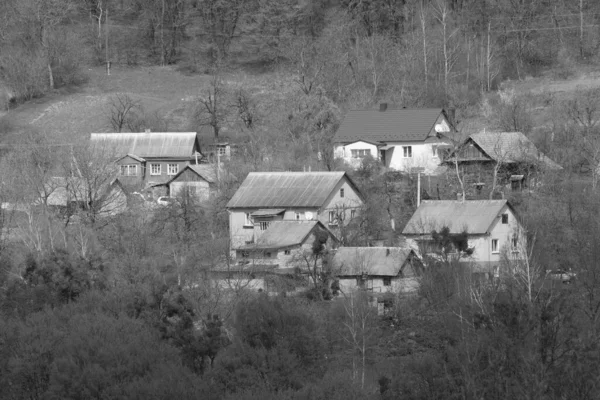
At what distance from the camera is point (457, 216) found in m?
32.5

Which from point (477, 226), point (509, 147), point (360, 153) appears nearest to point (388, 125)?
point (360, 153)

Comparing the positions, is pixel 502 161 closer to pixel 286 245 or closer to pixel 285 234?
pixel 285 234

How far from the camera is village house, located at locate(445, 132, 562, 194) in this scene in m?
35.8

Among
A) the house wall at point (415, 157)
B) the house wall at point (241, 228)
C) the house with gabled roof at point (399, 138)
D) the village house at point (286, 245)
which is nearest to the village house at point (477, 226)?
the village house at point (286, 245)

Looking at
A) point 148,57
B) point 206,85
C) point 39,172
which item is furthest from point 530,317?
point 148,57

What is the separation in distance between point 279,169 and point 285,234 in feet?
19.5

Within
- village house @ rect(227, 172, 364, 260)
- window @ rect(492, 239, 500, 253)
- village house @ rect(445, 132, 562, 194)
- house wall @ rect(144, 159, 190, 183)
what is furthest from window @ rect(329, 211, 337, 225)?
house wall @ rect(144, 159, 190, 183)

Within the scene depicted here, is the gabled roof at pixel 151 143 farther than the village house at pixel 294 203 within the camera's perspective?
Yes

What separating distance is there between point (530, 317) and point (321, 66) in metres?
27.3

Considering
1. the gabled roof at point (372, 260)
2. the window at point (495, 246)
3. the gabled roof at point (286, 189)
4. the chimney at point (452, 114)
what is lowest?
the gabled roof at point (372, 260)

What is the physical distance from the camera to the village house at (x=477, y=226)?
31.7 meters

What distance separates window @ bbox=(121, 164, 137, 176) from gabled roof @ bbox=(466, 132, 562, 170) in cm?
1270

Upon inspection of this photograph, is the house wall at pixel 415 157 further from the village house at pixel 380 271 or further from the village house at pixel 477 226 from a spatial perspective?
the village house at pixel 380 271

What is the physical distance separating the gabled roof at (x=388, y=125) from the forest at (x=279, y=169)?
0.94 metres
